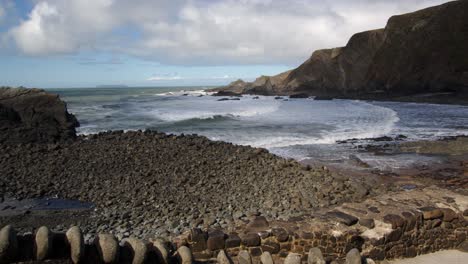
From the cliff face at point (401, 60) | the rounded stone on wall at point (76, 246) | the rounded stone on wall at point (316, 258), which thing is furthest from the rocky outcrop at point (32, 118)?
the cliff face at point (401, 60)

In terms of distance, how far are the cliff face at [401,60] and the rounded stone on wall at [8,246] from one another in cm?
5170

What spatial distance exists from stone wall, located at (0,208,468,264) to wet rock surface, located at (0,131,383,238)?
161 cm

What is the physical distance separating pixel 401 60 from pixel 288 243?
54271 millimetres

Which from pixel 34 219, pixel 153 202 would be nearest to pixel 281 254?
pixel 153 202

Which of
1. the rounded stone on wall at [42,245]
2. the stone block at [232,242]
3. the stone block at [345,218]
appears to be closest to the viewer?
the rounded stone on wall at [42,245]

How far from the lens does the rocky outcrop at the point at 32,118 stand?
61.2ft

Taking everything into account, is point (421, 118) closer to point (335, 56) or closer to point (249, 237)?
point (249, 237)

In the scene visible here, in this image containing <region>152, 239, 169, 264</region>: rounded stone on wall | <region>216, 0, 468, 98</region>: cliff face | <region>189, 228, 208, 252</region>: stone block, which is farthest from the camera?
<region>216, 0, 468, 98</region>: cliff face

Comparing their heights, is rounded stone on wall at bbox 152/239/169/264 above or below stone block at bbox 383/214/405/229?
above

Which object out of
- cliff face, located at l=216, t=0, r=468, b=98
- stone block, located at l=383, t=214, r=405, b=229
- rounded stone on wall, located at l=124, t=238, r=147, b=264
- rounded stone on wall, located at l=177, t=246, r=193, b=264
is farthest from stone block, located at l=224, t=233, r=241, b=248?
cliff face, located at l=216, t=0, r=468, b=98

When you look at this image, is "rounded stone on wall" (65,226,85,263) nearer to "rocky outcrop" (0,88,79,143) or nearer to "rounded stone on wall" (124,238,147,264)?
"rounded stone on wall" (124,238,147,264)

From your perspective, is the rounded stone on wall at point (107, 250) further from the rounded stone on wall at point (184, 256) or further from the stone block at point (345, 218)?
the stone block at point (345, 218)

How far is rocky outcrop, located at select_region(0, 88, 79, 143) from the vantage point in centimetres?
1865

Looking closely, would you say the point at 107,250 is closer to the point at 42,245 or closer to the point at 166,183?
the point at 42,245
